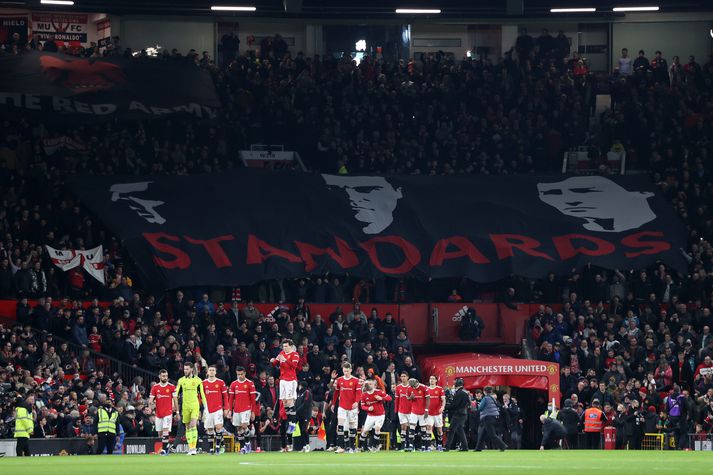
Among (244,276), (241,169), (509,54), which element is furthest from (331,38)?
(244,276)

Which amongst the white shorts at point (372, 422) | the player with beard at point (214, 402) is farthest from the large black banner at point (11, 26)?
the white shorts at point (372, 422)

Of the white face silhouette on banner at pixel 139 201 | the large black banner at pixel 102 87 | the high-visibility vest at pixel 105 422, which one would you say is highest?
the large black banner at pixel 102 87

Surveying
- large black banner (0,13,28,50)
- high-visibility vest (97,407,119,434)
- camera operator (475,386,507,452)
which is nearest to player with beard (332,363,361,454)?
camera operator (475,386,507,452)

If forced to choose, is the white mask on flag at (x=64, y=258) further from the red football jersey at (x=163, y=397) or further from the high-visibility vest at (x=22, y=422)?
the red football jersey at (x=163, y=397)

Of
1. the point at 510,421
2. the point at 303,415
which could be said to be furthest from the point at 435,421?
the point at 510,421

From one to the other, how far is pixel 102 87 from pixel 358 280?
990 centimetres

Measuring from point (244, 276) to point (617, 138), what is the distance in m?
15.2

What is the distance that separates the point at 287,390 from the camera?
3309 centimetres

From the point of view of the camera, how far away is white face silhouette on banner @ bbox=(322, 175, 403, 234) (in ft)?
149

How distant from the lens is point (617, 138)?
5041 centimetres

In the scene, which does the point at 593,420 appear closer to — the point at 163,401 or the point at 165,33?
the point at 163,401

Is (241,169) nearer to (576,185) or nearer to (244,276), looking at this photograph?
(244,276)

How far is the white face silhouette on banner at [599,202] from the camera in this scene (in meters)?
46.1

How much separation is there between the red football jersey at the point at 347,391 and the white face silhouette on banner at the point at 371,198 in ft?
42.7
